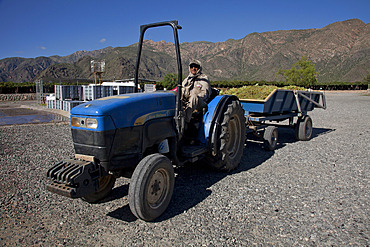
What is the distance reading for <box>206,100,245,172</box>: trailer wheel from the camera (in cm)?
486

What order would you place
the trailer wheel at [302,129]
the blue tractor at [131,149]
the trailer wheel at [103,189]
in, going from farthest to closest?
1. the trailer wheel at [302,129]
2. the trailer wheel at [103,189]
3. the blue tractor at [131,149]

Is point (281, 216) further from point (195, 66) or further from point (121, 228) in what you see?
point (195, 66)

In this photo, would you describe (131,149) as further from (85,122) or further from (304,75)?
(304,75)

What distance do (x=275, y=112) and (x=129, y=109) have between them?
5.71 m

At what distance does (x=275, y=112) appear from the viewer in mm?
8016

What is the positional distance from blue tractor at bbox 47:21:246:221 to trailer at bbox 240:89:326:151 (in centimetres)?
309

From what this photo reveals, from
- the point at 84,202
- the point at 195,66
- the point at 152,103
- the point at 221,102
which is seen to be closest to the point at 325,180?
the point at 221,102

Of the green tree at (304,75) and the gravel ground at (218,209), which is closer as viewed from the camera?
the gravel ground at (218,209)

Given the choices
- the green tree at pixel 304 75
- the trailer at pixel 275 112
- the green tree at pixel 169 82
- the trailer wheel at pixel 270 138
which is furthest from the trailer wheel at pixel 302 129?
the green tree at pixel 304 75

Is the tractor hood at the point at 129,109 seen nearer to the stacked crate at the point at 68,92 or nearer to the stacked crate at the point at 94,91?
the stacked crate at the point at 94,91

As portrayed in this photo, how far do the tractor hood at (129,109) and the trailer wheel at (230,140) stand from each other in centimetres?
133

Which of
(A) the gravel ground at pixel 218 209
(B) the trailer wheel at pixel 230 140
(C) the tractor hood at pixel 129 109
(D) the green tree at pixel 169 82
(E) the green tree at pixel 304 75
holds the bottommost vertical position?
(A) the gravel ground at pixel 218 209

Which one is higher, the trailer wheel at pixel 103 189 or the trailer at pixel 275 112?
the trailer at pixel 275 112

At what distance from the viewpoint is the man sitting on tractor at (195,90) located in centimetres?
460
